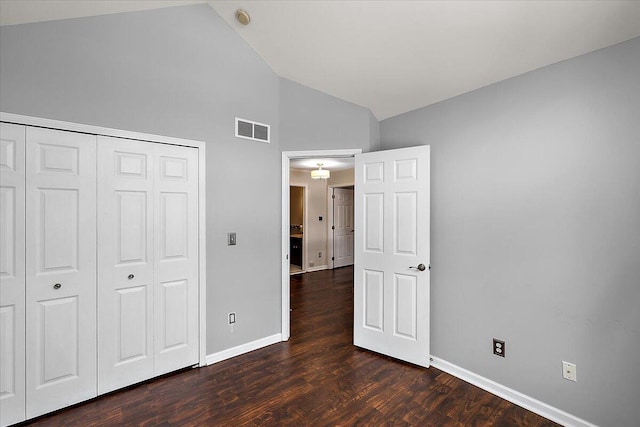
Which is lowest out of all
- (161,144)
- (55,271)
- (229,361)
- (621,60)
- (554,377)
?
(229,361)

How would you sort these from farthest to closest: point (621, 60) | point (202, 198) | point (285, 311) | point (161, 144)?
point (285, 311), point (202, 198), point (161, 144), point (621, 60)

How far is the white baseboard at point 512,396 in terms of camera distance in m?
1.93

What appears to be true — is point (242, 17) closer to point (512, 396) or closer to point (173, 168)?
point (173, 168)

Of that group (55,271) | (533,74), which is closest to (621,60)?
(533,74)

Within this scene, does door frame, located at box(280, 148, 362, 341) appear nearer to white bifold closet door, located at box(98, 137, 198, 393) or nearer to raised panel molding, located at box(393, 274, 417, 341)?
white bifold closet door, located at box(98, 137, 198, 393)

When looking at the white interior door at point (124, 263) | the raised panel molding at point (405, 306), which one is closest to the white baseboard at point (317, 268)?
the raised panel molding at point (405, 306)

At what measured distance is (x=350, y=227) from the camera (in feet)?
25.5

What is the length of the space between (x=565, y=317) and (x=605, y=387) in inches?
16.6

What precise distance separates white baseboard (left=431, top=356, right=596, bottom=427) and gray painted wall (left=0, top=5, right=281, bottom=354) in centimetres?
173

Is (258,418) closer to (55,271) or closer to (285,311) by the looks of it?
(285,311)

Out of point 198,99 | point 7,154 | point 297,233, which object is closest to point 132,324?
point 7,154

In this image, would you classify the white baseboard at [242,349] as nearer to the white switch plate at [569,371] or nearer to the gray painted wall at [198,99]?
the gray painted wall at [198,99]

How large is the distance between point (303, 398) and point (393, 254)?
1.46 metres

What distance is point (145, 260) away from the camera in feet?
7.89
